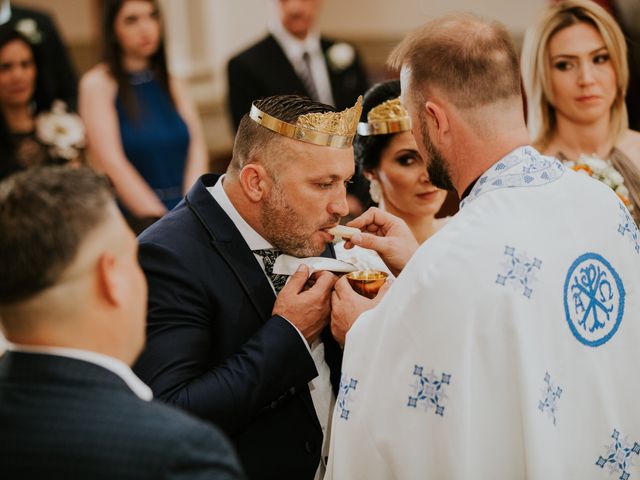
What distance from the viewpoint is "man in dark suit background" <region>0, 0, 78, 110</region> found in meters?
5.54

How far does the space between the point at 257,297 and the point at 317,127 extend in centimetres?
50

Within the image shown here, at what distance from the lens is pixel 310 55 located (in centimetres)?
596

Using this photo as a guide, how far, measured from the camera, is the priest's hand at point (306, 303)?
265 centimetres

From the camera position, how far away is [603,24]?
12.7 feet

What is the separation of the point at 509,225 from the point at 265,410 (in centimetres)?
86

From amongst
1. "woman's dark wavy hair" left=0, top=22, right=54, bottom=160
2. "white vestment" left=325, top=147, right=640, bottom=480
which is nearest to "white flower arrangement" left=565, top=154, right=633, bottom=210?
"white vestment" left=325, top=147, right=640, bottom=480

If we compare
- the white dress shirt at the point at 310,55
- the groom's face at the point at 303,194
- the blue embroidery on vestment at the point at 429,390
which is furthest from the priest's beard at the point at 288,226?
the white dress shirt at the point at 310,55

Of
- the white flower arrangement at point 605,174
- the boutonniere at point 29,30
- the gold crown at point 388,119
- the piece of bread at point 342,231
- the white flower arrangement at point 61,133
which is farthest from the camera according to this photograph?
the boutonniere at point 29,30

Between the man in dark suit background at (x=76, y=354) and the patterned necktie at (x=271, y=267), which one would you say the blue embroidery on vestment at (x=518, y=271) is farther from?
the man in dark suit background at (x=76, y=354)

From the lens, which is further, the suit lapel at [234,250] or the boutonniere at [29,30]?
the boutonniere at [29,30]

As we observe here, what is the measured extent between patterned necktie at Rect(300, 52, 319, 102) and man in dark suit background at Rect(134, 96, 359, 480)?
3.02 metres

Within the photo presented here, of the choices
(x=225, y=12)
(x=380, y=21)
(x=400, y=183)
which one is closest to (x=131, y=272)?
(x=400, y=183)

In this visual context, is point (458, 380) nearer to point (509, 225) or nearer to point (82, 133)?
point (509, 225)

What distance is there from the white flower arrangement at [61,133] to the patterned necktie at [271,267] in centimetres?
263
